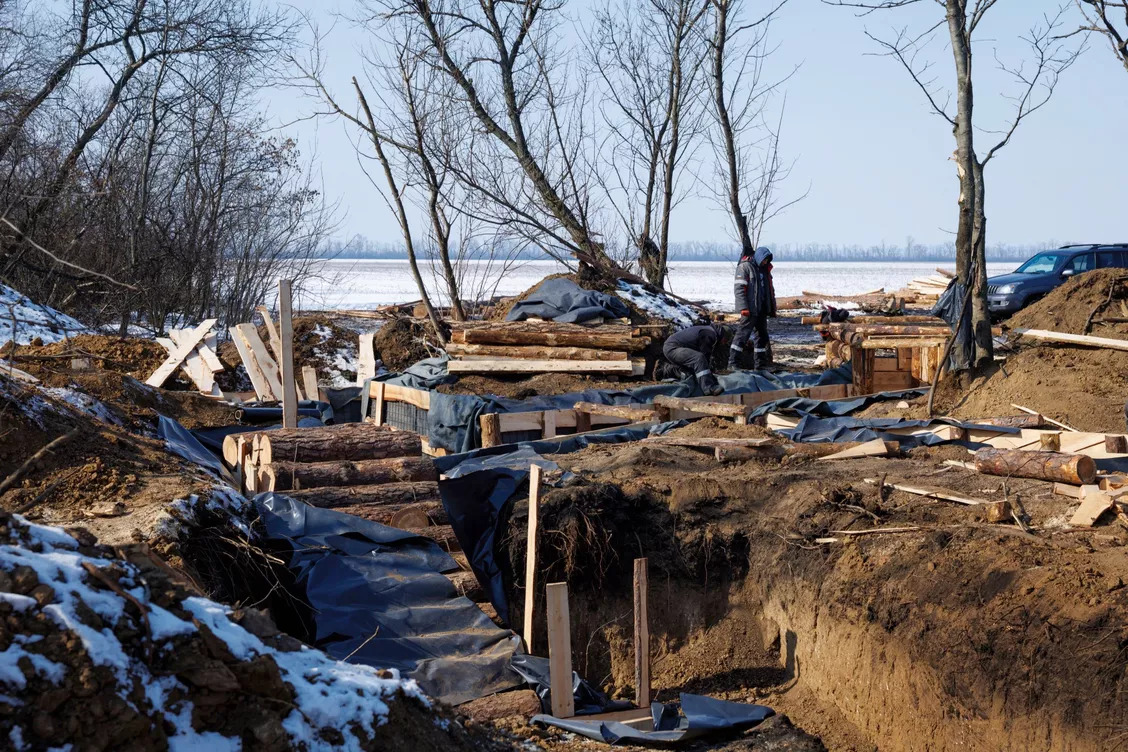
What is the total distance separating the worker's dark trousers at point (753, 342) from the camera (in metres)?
14.6

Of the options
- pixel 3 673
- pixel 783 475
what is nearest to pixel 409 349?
pixel 783 475

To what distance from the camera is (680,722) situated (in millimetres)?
6066

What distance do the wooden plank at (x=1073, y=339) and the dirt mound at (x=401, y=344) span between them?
9.38m

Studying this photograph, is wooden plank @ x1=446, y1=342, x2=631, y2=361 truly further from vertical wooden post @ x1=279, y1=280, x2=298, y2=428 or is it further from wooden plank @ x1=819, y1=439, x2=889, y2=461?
wooden plank @ x1=819, y1=439, x2=889, y2=461

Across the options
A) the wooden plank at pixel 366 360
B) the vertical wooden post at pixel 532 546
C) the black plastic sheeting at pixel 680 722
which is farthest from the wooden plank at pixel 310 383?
the black plastic sheeting at pixel 680 722

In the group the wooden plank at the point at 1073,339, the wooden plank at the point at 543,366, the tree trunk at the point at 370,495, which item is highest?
the wooden plank at the point at 1073,339

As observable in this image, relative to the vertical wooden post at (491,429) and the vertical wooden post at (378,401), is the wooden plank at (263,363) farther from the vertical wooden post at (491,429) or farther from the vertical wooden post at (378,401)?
the vertical wooden post at (491,429)

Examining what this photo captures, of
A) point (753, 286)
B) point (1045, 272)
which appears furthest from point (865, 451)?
point (1045, 272)

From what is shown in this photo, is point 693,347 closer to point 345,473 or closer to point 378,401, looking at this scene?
point 378,401

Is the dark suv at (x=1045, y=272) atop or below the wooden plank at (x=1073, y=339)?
atop

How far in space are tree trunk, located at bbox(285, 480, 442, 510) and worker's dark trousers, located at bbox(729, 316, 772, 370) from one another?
744 centimetres

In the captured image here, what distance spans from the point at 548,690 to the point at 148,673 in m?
3.47

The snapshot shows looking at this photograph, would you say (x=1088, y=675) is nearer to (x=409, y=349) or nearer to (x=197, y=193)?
(x=409, y=349)

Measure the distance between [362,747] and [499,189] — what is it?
1600 centimetres
